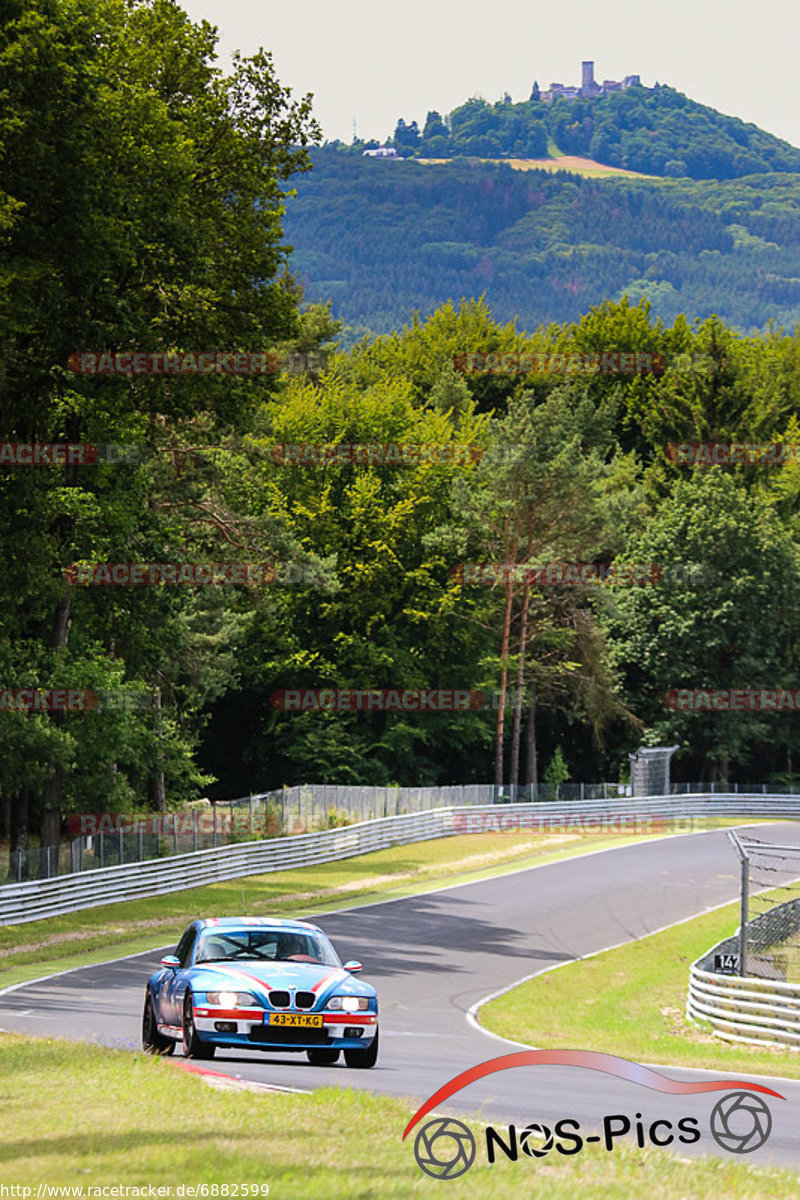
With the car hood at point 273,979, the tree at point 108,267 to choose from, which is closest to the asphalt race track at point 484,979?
the car hood at point 273,979

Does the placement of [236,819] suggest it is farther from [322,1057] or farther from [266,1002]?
[266,1002]

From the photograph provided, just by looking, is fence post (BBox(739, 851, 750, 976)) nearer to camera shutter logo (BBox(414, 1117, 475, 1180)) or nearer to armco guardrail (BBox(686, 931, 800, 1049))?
armco guardrail (BBox(686, 931, 800, 1049))

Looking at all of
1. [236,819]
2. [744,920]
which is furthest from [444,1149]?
[236,819]

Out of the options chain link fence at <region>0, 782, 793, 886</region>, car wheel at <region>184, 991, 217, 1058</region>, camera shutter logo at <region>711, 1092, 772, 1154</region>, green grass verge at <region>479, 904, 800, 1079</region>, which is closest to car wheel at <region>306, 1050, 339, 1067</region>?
car wheel at <region>184, 991, 217, 1058</region>

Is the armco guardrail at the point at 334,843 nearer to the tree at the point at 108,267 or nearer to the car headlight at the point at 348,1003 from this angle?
the tree at the point at 108,267

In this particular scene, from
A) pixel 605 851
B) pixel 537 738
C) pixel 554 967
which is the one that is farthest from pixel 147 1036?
pixel 537 738

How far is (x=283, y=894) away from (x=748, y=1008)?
19.1m

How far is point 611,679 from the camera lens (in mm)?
76938

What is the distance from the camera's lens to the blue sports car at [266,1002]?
1362 cm

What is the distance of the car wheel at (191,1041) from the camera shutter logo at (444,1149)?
3.54m

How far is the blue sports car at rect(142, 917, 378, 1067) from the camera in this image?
13617 millimetres

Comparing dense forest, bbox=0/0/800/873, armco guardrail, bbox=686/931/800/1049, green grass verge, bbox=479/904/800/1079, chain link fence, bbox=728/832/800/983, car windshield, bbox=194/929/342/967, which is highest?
dense forest, bbox=0/0/800/873

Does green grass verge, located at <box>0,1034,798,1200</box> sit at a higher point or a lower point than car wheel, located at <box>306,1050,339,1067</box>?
higher

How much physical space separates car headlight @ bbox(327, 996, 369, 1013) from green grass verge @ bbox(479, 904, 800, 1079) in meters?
5.91
